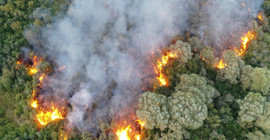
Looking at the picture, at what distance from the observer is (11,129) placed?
79.6 feet

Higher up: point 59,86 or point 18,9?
point 18,9

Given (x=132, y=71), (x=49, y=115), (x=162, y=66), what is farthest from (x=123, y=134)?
(x=162, y=66)

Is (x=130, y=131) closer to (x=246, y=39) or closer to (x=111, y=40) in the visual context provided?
(x=111, y=40)

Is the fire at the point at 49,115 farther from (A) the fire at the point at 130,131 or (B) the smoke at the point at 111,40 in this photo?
(A) the fire at the point at 130,131

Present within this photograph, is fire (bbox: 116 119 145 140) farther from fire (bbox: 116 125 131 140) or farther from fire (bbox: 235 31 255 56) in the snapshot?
fire (bbox: 235 31 255 56)

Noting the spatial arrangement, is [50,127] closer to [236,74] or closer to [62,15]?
[62,15]

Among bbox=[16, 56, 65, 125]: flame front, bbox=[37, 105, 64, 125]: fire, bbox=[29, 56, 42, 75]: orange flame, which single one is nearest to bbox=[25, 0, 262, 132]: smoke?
bbox=[16, 56, 65, 125]: flame front

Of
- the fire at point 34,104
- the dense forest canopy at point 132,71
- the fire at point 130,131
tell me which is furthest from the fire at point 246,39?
the fire at point 34,104

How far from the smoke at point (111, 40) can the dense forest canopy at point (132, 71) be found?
0.11 meters

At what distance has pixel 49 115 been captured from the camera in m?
25.0

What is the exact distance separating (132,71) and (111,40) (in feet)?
14.9

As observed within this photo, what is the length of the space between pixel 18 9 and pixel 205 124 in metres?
26.8

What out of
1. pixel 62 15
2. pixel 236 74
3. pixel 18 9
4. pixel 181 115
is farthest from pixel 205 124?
pixel 18 9

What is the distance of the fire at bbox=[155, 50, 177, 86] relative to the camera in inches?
1046
